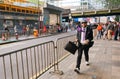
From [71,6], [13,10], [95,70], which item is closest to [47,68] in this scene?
[95,70]

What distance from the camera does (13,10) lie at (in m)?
24.6

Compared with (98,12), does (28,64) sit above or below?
below

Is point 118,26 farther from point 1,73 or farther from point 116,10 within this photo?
point 116,10

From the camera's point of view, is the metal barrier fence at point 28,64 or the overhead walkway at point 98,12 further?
the overhead walkway at point 98,12

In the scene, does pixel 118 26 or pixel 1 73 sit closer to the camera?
pixel 1 73

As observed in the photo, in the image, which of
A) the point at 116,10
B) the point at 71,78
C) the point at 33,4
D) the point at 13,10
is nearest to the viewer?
the point at 71,78

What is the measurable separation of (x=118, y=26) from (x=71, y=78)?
13.8 metres

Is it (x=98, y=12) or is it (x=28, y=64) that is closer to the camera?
(x=28, y=64)

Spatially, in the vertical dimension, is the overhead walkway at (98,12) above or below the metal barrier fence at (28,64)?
above

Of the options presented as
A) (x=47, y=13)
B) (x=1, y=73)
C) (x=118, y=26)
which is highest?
(x=47, y=13)

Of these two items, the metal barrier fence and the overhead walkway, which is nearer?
the metal barrier fence

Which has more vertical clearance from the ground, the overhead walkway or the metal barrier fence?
the overhead walkway

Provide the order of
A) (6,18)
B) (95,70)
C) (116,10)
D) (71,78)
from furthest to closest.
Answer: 1. (116,10)
2. (6,18)
3. (95,70)
4. (71,78)

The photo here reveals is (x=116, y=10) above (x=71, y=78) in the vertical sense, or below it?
above
